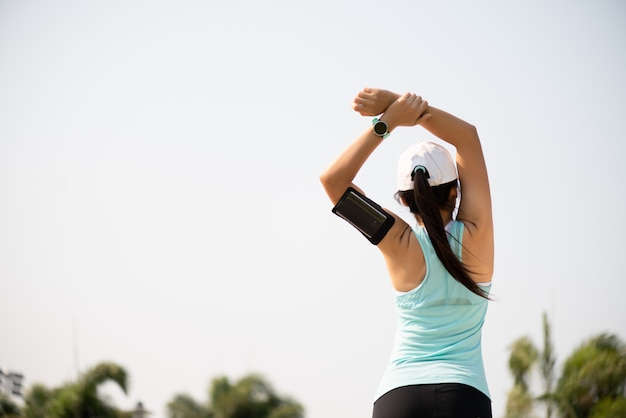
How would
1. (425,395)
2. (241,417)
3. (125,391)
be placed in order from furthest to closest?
(241,417) → (125,391) → (425,395)

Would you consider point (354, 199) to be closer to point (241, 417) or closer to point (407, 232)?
point (407, 232)

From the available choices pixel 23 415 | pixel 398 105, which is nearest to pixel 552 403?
pixel 23 415

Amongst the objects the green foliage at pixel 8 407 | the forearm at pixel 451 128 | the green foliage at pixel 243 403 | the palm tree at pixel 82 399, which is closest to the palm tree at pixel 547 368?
the green foliage at pixel 243 403

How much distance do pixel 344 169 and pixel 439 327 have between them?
641 millimetres

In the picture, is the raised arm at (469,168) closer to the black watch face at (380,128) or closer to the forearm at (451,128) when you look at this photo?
the forearm at (451,128)

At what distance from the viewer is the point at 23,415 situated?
93.8ft

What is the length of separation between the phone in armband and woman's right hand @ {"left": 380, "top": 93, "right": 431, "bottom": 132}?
1.06 feet

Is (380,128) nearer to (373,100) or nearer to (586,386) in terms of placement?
(373,100)

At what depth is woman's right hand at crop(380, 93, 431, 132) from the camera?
3.40 metres

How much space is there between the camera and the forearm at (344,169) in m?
3.28

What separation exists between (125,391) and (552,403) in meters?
12.6

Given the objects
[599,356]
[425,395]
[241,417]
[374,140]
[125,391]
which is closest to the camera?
[425,395]

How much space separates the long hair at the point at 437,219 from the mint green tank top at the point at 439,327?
0.14 feet

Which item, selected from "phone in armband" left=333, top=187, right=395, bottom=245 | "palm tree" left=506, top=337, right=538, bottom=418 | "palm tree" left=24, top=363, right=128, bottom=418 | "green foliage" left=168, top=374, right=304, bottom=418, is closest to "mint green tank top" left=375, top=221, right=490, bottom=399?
"phone in armband" left=333, top=187, right=395, bottom=245
